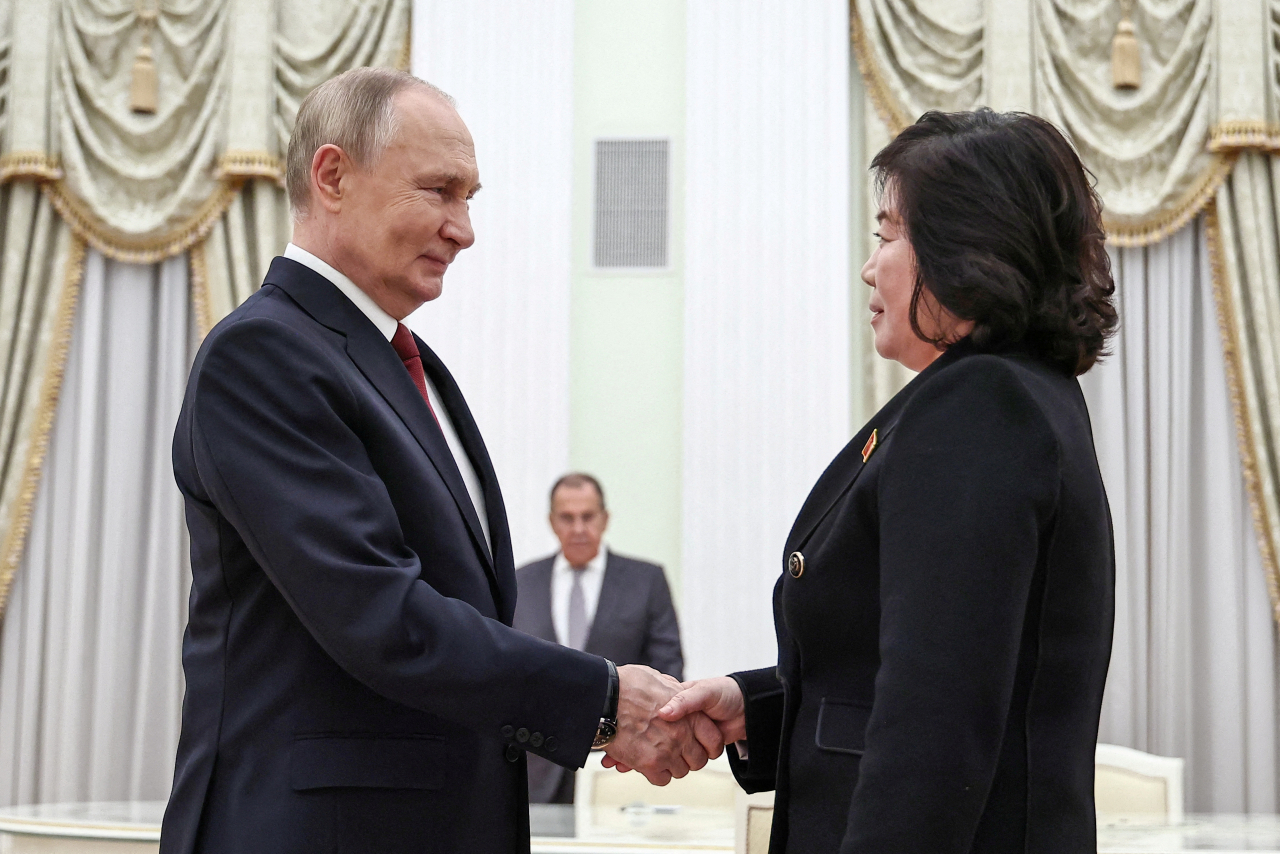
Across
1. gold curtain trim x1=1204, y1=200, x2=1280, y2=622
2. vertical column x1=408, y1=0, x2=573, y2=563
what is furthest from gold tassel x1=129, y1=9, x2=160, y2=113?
gold curtain trim x1=1204, y1=200, x2=1280, y2=622

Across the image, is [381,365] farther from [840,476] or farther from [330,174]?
[840,476]

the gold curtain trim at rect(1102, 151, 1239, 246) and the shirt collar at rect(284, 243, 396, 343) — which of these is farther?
the gold curtain trim at rect(1102, 151, 1239, 246)

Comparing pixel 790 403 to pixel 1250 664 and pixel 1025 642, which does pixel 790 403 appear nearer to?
pixel 1250 664

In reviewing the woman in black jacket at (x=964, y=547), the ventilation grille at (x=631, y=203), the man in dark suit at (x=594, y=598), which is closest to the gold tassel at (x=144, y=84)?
the ventilation grille at (x=631, y=203)

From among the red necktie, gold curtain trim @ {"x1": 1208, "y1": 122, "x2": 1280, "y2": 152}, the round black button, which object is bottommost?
the round black button

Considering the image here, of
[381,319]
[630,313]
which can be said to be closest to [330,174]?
[381,319]

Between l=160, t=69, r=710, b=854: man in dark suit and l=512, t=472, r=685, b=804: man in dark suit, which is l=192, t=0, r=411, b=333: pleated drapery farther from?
l=160, t=69, r=710, b=854: man in dark suit

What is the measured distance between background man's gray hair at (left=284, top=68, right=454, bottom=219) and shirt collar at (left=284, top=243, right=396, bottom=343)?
0.10m

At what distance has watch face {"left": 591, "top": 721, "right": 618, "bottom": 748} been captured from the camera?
203cm

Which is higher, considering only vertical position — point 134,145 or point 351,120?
point 134,145

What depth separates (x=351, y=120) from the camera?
7.02 ft

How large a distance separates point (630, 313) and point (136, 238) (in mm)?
2405

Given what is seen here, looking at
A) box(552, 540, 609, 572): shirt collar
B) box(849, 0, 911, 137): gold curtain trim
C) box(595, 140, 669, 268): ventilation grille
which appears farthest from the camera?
box(595, 140, 669, 268): ventilation grille

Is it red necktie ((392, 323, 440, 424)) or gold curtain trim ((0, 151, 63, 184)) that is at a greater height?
gold curtain trim ((0, 151, 63, 184))
